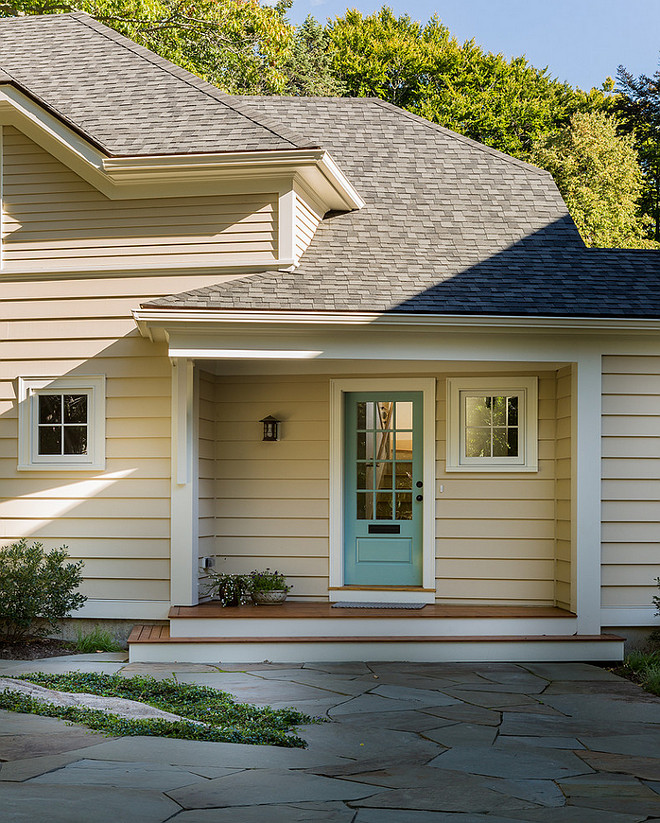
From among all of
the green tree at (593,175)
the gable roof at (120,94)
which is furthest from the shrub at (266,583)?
the green tree at (593,175)

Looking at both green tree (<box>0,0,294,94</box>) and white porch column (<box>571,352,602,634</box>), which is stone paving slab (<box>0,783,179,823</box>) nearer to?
white porch column (<box>571,352,602,634</box>)

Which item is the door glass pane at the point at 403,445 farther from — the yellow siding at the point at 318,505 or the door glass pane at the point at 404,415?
the yellow siding at the point at 318,505

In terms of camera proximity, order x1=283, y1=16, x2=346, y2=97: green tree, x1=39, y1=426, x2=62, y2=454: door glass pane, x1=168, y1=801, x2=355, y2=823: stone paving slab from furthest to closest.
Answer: x1=283, y1=16, x2=346, y2=97: green tree → x1=39, y1=426, x2=62, y2=454: door glass pane → x1=168, y1=801, x2=355, y2=823: stone paving slab

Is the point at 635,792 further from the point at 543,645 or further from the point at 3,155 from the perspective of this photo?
the point at 3,155

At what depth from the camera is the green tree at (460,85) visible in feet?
91.6

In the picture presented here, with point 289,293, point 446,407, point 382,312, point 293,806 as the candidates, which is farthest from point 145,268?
point 293,806

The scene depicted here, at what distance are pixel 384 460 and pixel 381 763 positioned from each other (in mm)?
4920

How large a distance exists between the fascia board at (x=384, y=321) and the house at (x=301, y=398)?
20 mm

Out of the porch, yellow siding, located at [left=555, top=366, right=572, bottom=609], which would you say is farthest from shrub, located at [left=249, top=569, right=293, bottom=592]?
yellow siding, located at [left=555, top=366, right=572, bottom=609]

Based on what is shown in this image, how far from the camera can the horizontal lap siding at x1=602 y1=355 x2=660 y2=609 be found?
334 inches

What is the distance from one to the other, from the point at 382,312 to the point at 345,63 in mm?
23722

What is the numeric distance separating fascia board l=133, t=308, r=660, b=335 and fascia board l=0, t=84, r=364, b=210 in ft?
5.12

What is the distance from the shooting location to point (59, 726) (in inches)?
205

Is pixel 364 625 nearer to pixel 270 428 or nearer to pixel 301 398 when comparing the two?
pixel 270 428
